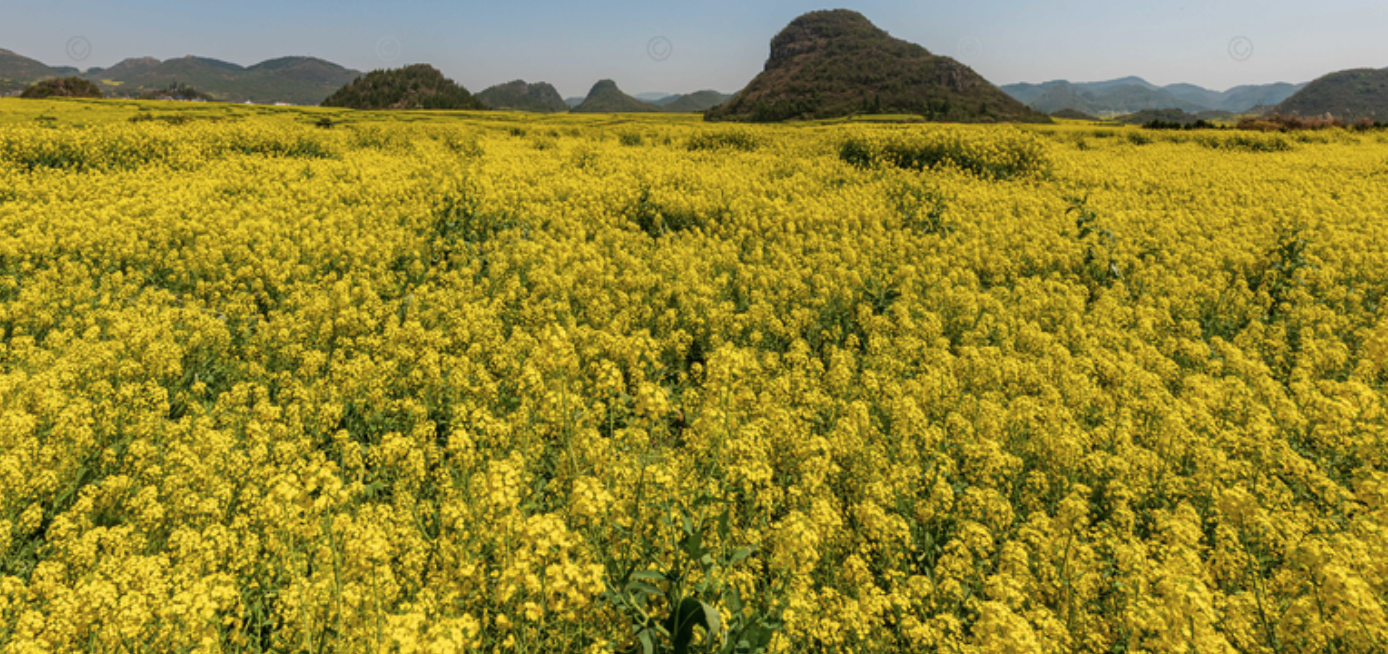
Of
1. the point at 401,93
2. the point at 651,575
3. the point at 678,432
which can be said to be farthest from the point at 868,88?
the point at 651,575

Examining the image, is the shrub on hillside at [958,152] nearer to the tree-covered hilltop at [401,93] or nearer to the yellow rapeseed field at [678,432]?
the yellow rapeseed field at [678,432]

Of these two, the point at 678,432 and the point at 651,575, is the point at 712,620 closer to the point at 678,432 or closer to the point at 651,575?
the point at 651,575

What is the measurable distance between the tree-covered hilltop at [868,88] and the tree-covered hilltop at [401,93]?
186 feet

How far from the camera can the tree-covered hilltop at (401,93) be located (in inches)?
4813

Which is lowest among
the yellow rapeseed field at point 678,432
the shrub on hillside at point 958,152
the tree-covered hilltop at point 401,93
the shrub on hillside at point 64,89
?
the yellow rapeseed field at point 678,432

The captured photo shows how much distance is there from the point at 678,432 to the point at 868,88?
128 metres

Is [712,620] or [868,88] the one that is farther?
[868,88]

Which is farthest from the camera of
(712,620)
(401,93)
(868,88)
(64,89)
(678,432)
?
(401,93)

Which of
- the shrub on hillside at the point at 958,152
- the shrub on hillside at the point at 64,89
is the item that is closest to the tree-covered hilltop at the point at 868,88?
the shrub on hillside at the point at 958,152

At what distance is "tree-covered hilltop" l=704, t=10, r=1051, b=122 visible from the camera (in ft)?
331

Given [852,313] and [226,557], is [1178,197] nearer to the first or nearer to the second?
[852,313]

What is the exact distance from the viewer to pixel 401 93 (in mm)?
125000

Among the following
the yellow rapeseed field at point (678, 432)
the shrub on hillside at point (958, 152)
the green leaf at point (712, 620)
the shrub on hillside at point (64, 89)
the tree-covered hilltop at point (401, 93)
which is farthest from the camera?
the tree-covered hilltop at point (401, 93)

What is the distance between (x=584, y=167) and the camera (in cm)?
2342
